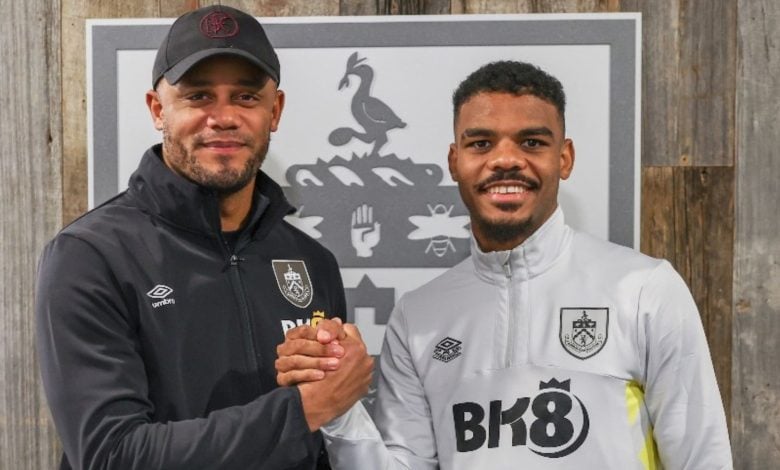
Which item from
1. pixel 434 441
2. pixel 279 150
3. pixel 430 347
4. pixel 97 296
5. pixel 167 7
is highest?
pixel 167 7

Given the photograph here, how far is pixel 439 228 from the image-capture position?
170cm

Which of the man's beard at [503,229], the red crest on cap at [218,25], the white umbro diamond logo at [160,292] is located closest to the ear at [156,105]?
the red crest on cap at [218,25]

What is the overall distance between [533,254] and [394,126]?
0.49 meters

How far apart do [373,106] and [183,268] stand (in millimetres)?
596

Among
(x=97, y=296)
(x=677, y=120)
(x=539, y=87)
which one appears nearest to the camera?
(x=97, y=296)

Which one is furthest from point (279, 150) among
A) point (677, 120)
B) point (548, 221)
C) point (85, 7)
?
point (677, 120)

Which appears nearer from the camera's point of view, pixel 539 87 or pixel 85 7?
pixel 539 87

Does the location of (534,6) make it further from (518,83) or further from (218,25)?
(218,25)

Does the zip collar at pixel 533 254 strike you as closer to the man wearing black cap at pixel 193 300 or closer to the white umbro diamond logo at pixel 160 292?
the man wearing black cap at pixel 193 300

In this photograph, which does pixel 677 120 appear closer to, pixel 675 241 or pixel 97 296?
pixel 675 241

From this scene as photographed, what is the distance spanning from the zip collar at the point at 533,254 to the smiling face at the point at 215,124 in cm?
40

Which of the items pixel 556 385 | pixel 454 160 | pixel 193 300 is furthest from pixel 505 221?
pixel 193 300

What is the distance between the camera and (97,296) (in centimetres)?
116

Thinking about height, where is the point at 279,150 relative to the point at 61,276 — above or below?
above
